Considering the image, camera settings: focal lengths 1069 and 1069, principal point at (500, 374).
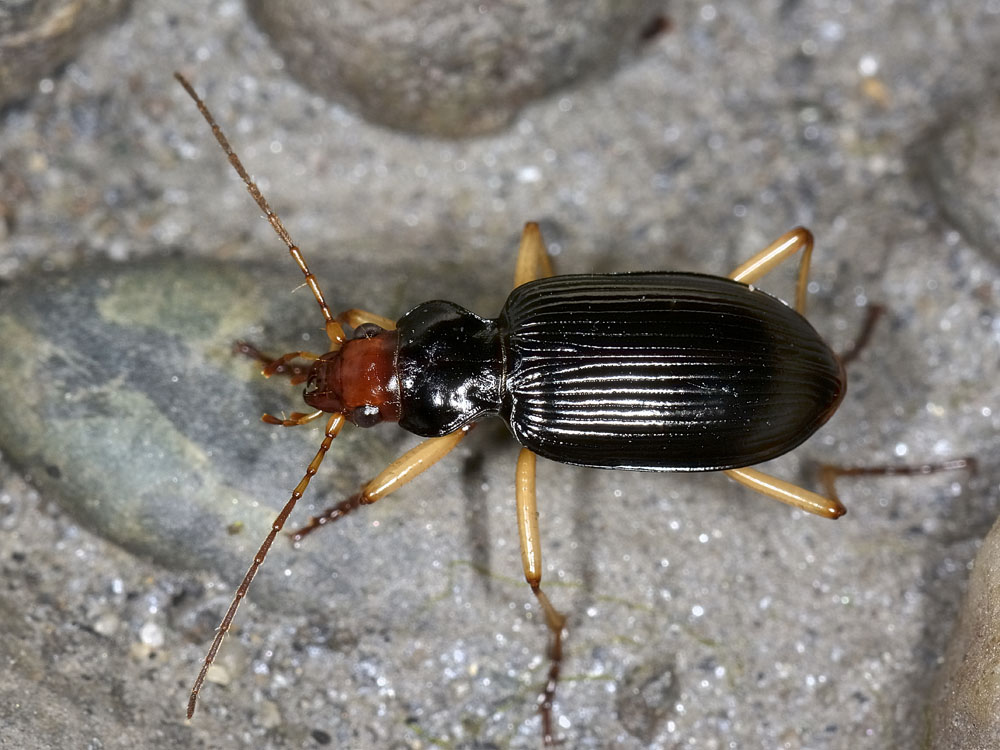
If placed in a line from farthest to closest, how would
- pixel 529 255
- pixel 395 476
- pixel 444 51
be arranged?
pixel 444 51
pixel 529 255
pixel 395 476

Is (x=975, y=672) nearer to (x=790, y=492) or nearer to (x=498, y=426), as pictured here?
(x=790, y=492)

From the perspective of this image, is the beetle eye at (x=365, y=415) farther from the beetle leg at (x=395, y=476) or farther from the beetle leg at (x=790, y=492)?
the beetle leg at (x=790, y=492)

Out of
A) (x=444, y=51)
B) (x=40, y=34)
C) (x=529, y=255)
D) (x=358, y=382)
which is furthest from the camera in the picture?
(x=444, y=51)

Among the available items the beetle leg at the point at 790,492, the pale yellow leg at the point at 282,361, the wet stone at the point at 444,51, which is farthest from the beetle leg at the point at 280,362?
the beetle leg at the point at 790,492

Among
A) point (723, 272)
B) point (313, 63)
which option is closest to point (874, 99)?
point (723, 272)

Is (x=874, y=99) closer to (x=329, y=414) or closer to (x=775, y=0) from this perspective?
(x=775, y=0)

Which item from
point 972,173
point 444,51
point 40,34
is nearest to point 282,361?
point 444,51
